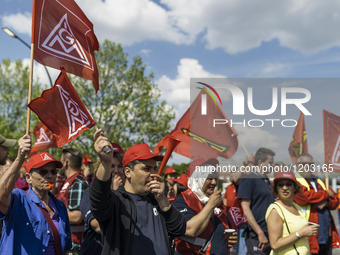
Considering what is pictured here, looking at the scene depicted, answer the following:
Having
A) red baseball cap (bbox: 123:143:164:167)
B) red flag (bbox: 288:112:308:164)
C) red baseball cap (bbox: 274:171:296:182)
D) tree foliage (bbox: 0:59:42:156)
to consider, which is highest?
tree foliage (bbox: 0:59:42:156)

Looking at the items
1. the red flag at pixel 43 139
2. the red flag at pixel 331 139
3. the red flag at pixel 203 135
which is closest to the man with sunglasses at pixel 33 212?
the red flag at pixel 203 135

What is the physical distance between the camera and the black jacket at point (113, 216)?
242cm

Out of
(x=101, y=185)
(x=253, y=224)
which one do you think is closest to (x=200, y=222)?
(x=101, y=185)

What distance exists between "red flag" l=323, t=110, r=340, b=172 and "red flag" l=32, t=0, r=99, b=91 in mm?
5386

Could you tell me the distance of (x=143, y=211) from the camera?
2.80 meters

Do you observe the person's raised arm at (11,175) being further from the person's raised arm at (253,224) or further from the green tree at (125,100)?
the green tree at (125,100)

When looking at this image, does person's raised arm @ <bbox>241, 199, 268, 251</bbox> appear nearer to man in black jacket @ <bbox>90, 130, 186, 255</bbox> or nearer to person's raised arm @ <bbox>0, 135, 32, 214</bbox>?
man in black jacket @ <bbox>90, 130, 186, 255</bbox>

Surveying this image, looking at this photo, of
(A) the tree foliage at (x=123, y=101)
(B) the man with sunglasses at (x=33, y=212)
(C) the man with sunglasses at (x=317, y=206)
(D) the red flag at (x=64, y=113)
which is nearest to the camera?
(B) the man with sunglasses at (x=33, y=212)

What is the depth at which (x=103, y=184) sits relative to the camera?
239cm

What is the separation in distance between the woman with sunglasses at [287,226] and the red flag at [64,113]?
2493 mm

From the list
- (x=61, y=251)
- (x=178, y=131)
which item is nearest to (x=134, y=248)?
(x=61, y=251)

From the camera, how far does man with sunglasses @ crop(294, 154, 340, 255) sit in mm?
5630

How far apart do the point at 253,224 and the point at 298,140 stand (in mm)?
4122

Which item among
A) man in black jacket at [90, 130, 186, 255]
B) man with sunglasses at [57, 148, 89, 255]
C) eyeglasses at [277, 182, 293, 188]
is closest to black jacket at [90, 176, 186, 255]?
man in black jacket at [90, 130, 186, 255]
